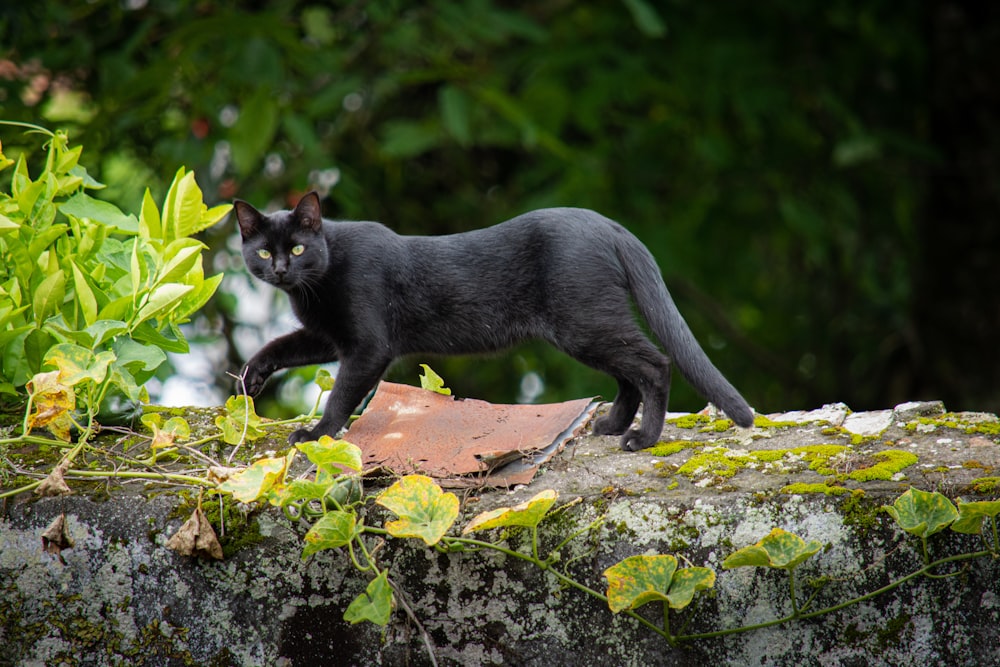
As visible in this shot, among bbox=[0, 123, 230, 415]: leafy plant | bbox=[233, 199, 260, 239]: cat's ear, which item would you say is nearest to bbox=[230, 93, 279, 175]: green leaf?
bbox=[233, 199, 260, 239]: cat's ear

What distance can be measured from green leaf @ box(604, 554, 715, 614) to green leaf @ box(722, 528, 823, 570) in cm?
6

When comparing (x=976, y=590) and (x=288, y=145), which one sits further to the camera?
(x=288, y=145)

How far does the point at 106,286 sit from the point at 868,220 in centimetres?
475

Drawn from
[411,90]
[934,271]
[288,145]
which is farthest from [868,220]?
[288,145]

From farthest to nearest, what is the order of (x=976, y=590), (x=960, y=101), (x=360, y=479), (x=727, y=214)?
(x=727, y=214)
(x=960, y=101)
(x=360, y=479)
(x=976, y=590)

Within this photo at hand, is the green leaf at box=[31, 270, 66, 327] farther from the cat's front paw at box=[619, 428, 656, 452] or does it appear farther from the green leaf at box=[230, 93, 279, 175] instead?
the green leaf at box=[230, 93, 279, 175]

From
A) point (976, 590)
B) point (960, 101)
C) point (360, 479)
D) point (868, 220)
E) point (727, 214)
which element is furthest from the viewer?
point (868, 220)

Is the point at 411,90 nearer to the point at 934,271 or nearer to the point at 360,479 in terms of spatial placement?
the point at 934,271

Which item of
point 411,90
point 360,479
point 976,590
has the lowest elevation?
point 411,90

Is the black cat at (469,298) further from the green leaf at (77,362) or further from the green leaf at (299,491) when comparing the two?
the green leaf at (299,491)

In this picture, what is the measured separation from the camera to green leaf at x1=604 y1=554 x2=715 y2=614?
1701 millimetres

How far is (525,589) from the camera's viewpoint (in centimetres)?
185

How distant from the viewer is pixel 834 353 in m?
5.93

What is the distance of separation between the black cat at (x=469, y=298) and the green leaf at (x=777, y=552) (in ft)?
2.53
